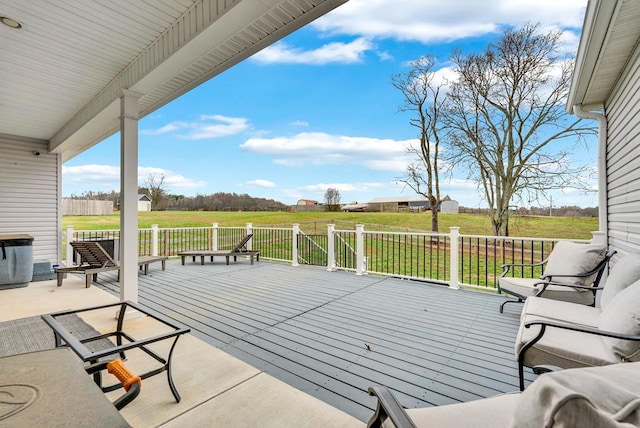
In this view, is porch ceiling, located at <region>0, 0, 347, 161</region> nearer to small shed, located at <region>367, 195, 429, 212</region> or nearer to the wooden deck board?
the wooden deck board

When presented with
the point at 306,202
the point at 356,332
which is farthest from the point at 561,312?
the point at 306,202

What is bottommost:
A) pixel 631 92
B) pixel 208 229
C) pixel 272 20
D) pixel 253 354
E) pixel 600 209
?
pixel 253 354

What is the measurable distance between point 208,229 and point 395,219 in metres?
5.98

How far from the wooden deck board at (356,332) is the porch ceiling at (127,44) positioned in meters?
2.62

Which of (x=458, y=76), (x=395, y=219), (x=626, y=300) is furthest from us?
(x=395, y=219)

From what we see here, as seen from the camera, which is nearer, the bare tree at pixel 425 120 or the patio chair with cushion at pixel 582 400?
the patio chair with cushion at pixel 582 400

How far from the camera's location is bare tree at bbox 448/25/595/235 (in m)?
7.47

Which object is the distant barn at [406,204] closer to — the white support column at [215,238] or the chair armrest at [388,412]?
the white support column at [215,238]

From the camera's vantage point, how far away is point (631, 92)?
2.92 metres

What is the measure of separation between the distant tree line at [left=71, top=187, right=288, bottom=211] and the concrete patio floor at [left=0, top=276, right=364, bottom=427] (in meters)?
9.93

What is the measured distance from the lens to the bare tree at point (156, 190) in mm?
13125

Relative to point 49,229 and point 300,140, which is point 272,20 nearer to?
point 49,229

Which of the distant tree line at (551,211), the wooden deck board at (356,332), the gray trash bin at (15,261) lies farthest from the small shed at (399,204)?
the gray trash bin at (15,261)

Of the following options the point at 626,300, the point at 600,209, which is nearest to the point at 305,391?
the point at 626,300
